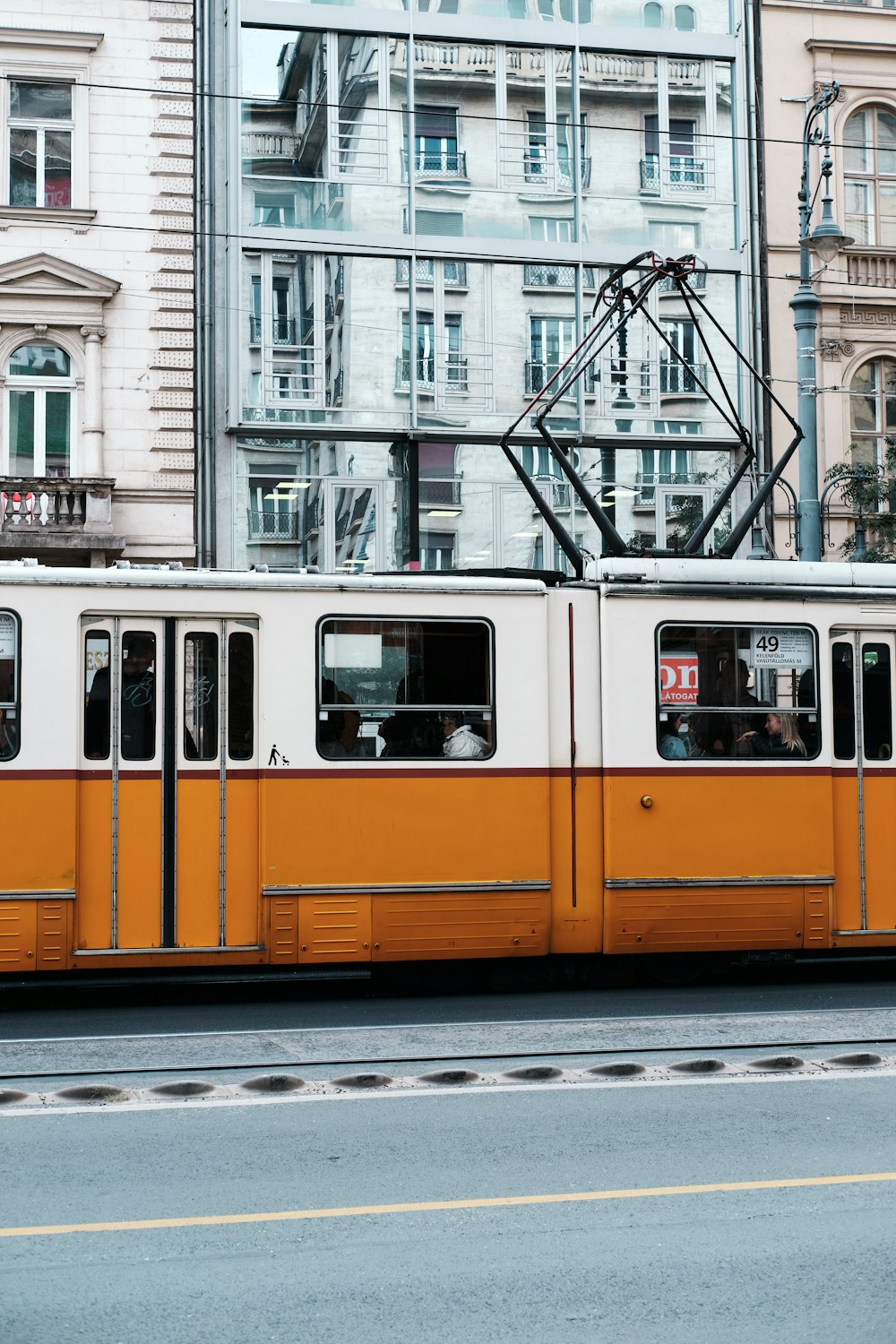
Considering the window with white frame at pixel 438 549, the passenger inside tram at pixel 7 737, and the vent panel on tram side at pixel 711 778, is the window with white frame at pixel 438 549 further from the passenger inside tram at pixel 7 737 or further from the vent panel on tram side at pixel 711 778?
the passenger inside tram at pixel 7 737

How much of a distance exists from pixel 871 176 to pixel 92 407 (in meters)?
13.4

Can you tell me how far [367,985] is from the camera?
12625mm

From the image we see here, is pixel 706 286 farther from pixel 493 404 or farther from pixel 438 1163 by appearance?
pixel 438 1163

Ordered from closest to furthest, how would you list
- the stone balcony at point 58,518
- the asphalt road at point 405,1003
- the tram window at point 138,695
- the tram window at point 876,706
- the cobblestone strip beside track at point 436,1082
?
the cobblestone strip beside track at point 436,1082 < the asphalt road at point 405,1003 < the tram window at point 138,695 < the tram window at point 876,706 < the stone balcony at point 58,518

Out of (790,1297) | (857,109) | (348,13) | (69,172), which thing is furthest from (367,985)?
(857,109)

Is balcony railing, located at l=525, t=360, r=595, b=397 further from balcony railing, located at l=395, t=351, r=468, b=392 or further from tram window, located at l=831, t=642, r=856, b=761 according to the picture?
tram window, located at l=831, t=642, r=856, b=761

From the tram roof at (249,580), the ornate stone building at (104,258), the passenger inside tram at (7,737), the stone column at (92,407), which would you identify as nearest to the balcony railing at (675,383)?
the ornate stone building at (104,258)

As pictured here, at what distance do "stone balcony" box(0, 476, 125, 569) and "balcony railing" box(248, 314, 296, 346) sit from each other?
3135 mm

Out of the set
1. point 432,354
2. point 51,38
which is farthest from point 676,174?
point 51,38

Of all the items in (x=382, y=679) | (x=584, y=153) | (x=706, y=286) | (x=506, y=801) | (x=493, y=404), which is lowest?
(x=506, y=801)

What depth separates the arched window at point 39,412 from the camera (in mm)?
23234

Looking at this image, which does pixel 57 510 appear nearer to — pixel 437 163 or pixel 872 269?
pixel 437 163

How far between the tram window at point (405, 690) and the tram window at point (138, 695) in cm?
117

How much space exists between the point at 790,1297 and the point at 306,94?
21.9 metres
